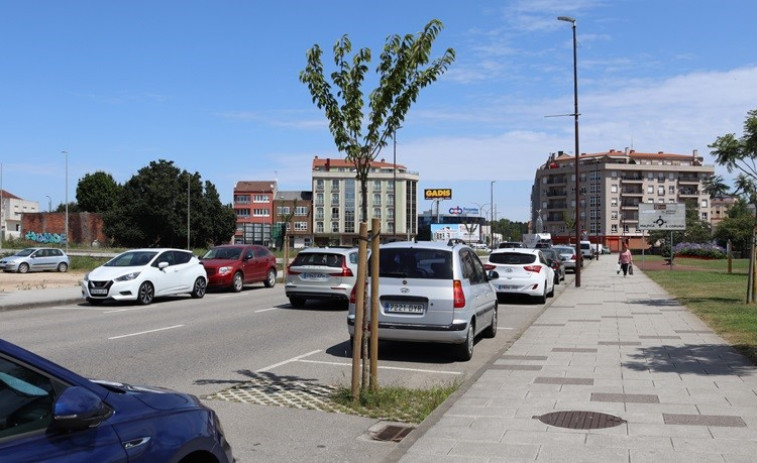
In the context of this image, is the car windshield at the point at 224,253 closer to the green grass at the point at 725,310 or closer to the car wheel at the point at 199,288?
the car wheel at the point at 199,288

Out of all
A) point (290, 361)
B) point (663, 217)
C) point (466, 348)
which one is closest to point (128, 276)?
point (290, 361)

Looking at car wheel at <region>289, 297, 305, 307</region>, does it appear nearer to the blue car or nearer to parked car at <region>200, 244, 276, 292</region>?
parked car at <region>200, 244, 276, 292</region>

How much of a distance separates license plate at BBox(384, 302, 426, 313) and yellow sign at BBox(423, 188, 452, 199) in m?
123

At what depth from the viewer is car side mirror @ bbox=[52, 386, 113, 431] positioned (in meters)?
2.64

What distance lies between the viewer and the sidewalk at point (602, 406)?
553 centimetres

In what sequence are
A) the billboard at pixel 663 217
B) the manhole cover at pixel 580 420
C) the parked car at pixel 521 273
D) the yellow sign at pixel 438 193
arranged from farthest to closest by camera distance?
the yellow sign at pixel 438 193 → the billboard at pixel 663 217 → the parked car at pixel 521 273 → the manhole cover at pixel 580 420

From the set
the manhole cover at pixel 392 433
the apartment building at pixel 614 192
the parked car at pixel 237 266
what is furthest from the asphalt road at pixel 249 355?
the apartment building at pixel 614 192

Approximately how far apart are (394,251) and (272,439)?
16.0ft

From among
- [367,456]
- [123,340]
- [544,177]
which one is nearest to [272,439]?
[367,456]

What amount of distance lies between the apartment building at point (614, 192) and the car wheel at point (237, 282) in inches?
4486

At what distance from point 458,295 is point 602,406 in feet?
10.8

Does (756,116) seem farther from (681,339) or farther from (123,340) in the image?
(123,340)

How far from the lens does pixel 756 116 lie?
1466cm

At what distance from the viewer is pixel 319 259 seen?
60.6ft
